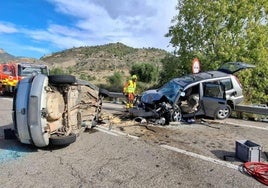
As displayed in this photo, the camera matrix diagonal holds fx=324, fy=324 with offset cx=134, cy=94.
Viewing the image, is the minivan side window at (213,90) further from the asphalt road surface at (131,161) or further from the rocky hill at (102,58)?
the rocky hill at (102,58)

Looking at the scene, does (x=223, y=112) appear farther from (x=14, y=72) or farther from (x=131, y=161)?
(x=14, y=72)

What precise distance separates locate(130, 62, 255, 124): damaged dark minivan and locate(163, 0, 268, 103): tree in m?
8.30

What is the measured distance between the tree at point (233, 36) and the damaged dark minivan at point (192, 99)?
8.30m

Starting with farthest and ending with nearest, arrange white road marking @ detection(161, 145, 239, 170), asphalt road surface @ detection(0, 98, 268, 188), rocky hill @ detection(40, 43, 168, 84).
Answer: rocky hill @ detection(40, 43, 168, 84) → white road marking @ detection(161, 145, 239, 170) → asphalt road surface @ detection(0, 98, 268, 188)

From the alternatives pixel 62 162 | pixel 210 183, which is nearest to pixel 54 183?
pixel 62 162

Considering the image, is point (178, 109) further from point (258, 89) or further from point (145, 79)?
point (145, 79)

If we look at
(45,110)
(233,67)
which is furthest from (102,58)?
(45,110)

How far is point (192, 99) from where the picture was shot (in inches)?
425

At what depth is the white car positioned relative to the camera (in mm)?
6293

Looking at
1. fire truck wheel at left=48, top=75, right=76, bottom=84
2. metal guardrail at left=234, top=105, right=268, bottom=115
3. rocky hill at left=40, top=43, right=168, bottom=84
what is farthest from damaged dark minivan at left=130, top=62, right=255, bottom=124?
rocky hill at left=40, top=43, right=168, bottom=84

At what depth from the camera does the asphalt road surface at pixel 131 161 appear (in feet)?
16.4

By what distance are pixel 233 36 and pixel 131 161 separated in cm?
1560

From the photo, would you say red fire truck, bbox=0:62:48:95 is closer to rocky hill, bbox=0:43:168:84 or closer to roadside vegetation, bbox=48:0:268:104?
roadside vegetation, bbox=48:0:268:104

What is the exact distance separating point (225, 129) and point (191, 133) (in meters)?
1.29
